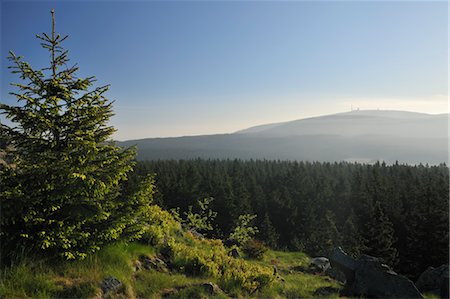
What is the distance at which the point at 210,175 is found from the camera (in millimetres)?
100375

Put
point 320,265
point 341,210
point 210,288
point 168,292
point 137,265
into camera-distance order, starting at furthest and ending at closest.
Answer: point 341,210, point 320,265, point 137,265, point 210,288, point 168,292

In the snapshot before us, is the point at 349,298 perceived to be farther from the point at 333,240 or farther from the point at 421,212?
the point at 333,240

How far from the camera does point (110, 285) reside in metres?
→ 8.36

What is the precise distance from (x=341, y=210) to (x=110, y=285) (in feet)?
308

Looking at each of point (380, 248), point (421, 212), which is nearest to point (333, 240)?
point (421, 212)

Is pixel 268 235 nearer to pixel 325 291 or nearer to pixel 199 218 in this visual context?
pixel 199 218

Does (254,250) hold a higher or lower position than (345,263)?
lower

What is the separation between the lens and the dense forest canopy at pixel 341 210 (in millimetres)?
47719

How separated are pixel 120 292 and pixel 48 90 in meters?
6.05

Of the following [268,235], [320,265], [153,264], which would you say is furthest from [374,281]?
[268,235]

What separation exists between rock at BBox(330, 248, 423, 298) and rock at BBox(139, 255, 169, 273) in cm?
741

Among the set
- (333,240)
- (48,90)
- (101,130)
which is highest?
(48,90)

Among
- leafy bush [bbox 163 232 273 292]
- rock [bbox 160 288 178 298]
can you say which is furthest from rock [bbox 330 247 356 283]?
rock [bbox 160 288 178 298]

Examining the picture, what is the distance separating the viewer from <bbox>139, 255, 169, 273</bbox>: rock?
10.3 meters
